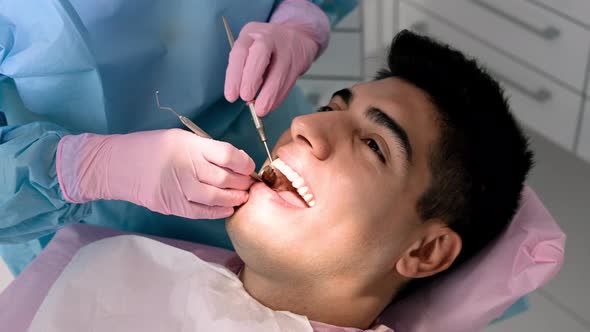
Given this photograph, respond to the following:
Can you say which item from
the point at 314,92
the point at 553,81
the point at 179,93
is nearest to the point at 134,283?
the point at 179,93

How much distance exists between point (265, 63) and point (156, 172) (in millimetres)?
372

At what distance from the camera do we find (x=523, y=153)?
1528mm

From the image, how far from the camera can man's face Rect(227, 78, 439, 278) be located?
1.42 meters

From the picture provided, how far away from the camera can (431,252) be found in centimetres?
152

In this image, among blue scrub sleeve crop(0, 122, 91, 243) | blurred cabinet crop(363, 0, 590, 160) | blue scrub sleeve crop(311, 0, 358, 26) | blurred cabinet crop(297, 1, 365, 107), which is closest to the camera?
blue scrub sleeve crop(0, 122, 91, 243)

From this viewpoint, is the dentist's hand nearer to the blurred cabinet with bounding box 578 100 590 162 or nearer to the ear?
the ear

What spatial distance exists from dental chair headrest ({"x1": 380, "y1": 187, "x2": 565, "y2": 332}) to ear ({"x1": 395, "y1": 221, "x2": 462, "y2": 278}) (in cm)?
12

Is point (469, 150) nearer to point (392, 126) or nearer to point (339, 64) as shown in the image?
point (392, 126)

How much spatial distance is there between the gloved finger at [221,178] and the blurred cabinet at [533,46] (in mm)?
1615

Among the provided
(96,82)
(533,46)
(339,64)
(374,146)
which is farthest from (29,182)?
(533,46)

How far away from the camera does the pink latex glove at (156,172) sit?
145cm

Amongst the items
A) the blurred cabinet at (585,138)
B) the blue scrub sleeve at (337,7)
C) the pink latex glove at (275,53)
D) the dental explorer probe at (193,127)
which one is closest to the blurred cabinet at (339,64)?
the blue scrub sleeve at (337,7)

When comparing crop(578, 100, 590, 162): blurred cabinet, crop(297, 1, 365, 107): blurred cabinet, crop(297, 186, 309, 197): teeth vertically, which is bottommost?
crop(578, 100, 590, 162): blurred cabinet

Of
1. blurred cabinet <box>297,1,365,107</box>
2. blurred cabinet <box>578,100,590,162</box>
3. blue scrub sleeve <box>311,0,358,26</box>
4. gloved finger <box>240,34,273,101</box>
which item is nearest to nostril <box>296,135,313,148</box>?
gloved finger <box>240,34,273,101</box>
